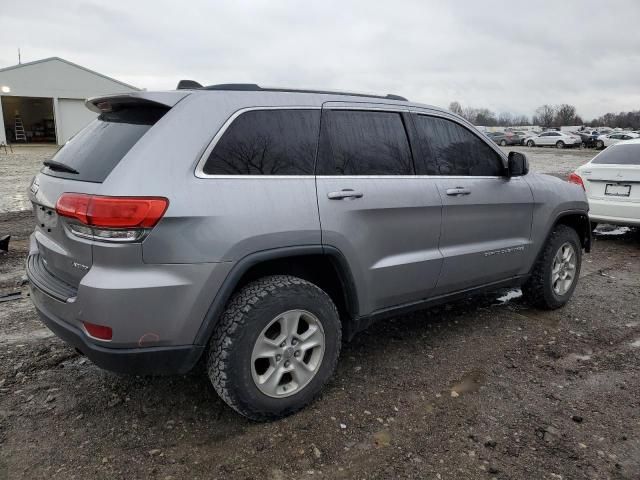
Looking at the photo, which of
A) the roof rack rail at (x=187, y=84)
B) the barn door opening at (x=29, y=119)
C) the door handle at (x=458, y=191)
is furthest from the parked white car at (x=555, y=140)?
the roof rack rail at (x=187, y=84)

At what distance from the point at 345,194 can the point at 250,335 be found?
986 mm

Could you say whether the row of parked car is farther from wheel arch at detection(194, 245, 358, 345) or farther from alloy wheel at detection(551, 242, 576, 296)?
wheel arch at detection(194, 245, 358, 345)

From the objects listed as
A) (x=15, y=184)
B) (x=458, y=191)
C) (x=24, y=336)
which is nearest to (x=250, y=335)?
(x=458, y=191)

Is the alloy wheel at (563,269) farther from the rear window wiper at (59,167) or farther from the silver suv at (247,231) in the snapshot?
the rear window wiper at (59,167)

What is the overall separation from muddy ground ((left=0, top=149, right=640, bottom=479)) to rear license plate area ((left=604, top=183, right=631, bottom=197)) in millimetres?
3821

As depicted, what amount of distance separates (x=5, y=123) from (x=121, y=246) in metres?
37.4

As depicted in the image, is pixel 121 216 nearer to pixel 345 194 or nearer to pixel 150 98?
pixel 150 98

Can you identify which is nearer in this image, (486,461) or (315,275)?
(486,461)

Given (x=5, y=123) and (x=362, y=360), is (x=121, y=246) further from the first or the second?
(x=5, y=123)

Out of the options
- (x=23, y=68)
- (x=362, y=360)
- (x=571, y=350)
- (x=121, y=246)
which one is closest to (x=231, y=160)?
(x=121, y=246)

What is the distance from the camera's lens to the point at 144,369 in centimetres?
257

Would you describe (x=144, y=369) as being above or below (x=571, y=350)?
above

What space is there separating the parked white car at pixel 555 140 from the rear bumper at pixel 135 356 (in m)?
46.8

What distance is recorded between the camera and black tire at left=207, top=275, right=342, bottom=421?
2689 millimetres
